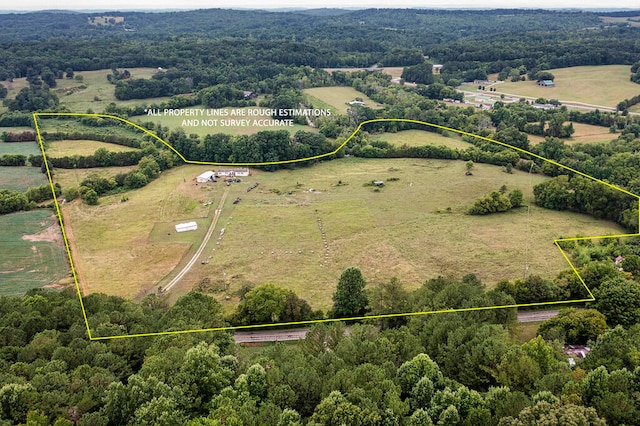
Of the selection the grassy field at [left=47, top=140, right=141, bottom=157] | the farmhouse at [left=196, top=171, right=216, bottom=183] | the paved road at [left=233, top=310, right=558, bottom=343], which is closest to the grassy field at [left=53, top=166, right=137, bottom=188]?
the grassy field at [left=47, top=140, right=141, bottom=157]

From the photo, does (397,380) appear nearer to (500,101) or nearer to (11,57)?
(500,101)

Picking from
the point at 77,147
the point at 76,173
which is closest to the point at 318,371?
the point at 76,173

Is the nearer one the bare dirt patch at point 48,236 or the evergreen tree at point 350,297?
the evergreen tree at point 350,297

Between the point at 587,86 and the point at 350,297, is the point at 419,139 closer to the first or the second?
the point at 350,297

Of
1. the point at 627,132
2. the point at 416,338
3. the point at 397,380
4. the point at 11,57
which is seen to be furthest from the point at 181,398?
the point at 11,57

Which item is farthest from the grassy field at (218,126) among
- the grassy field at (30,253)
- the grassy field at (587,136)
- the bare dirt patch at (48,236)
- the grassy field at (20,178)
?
the grassy field at (587,136)

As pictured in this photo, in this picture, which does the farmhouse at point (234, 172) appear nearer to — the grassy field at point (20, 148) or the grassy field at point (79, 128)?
the grassy field at point (79, 128)
